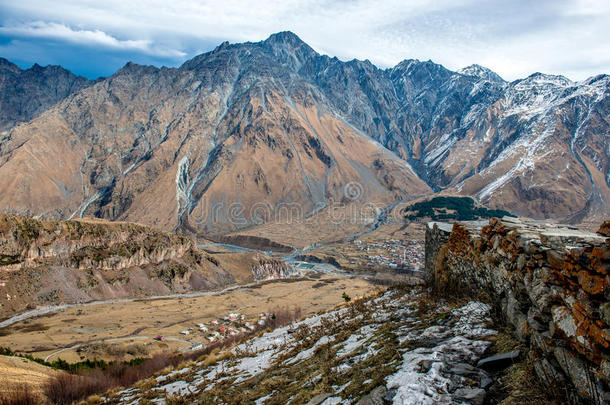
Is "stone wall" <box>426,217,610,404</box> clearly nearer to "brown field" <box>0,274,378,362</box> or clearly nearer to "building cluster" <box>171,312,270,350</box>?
"brown field" <box>0,274,378,362</box>

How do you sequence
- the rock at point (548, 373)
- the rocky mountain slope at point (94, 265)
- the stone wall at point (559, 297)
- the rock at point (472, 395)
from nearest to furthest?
1. the stone wall at point (559, 297)
2. the rock at point (548, 373)
3. the rock at point (472, 395)
4. the rocky mountain slope at point (94, 265)

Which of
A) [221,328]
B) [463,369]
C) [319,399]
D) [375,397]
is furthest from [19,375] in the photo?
[221,328]

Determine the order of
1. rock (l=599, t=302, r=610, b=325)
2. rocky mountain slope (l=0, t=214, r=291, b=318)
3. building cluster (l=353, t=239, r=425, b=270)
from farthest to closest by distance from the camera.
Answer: building cluster (l=353, t=239, r=425, b=270), rocky mountain slope (l=0, t=214, r=291, b=318), rock (l=599, t=302, r=610, b=325)

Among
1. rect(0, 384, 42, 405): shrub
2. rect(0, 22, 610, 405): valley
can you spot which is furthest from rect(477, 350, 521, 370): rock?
rect(0, 384, 42, 405): shrub

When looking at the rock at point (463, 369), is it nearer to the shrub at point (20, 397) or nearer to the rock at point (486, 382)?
the rock at point (486, 382)

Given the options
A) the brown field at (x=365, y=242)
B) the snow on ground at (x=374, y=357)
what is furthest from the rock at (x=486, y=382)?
the brown field at (x=365, y=242)

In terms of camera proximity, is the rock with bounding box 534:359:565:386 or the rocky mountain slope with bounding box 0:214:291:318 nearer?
the rock with bounding box 534:359:565:386

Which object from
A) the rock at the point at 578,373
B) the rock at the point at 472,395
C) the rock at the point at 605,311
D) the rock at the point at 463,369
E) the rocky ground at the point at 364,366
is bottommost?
the rocky ground at the point at 364,366
